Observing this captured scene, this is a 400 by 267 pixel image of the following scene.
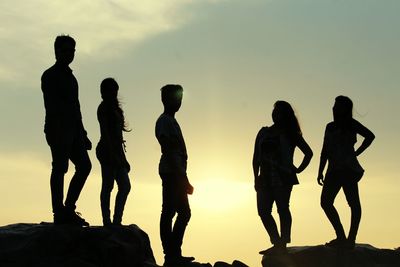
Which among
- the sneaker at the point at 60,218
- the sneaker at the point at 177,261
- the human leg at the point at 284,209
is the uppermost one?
the human leg at the point at 284,209

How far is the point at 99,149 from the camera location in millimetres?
13250

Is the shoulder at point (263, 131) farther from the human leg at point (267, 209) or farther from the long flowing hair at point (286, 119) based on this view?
the human leg at point (267, 209)

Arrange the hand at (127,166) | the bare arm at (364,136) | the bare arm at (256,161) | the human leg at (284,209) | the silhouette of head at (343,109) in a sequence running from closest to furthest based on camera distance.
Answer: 1. the human leg at (284,209)
2. the hand at (127,166)
3. the bare arm at (256,161)
4. the silhouette of head at (343,109)
5. the bare arm at (364,136)

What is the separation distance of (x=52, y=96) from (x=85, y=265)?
9.25 ft

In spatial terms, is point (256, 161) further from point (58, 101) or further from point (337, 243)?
point (58, 101)

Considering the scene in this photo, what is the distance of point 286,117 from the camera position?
44.1ft

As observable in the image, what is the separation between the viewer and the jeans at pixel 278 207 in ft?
43.5

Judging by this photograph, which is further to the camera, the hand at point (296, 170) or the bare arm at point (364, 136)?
the bare arm at point (364, 136)

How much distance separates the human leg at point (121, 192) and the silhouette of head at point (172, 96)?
5.62 feet

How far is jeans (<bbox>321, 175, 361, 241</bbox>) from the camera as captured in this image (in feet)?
45.6

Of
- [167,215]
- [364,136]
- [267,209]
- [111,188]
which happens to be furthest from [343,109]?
[111,188]

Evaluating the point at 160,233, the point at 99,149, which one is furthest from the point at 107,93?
the point at 160,233

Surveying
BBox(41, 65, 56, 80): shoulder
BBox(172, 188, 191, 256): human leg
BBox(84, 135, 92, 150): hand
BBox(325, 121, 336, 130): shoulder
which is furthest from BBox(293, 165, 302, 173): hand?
Answer: BBox(41, 65, 56, 80): shoulder

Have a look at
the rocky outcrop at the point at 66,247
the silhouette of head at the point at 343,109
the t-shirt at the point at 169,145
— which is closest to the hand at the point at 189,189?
the t-shirt at the point at 169,145
